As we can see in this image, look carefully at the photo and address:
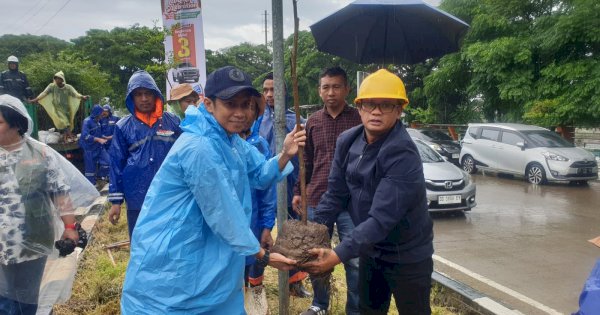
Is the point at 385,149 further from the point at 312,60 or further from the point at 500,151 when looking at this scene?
the point at 312,60

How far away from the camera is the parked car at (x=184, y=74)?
305 inches

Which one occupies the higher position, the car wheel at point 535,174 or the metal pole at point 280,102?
the metal pole at point 280,102

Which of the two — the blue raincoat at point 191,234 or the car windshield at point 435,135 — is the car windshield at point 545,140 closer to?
the car windshield at point 435,135

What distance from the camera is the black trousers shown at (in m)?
2.51

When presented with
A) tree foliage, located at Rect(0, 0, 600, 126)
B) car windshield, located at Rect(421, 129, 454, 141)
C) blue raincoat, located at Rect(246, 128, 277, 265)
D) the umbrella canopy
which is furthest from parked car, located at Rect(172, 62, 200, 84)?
car windshield, located at Rect(421, 129, 454, 141)

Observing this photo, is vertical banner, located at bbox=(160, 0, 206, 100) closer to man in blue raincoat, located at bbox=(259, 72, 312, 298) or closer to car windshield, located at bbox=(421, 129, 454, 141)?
man in blue raincoat, located at bbox=(259, 72, 312, 298)

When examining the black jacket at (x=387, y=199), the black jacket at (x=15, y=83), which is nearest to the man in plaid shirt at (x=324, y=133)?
the black jacket at (x=387, y=199)

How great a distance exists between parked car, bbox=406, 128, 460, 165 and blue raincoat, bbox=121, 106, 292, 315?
1440cm

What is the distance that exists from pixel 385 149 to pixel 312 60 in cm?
2951

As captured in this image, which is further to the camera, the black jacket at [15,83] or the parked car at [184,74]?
the black jacket at [15,83]

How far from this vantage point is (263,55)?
48812 millimetres

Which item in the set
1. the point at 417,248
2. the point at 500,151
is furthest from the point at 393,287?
the point at 500,151

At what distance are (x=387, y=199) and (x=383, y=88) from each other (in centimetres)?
59

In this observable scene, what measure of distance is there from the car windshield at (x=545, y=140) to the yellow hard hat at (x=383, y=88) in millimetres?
11765
